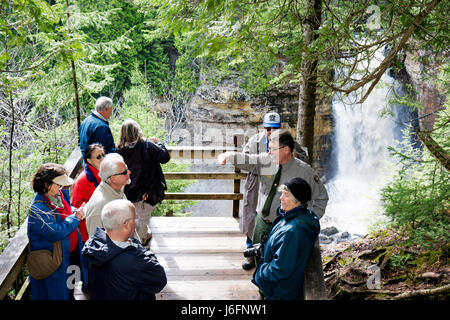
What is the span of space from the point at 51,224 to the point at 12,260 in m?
0.41

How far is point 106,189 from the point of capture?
3.57 m

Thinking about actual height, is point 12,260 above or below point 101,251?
below

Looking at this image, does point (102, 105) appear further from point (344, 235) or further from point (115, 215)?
point (344, 235)

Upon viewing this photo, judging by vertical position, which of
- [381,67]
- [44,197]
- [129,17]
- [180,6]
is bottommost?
[44,197]

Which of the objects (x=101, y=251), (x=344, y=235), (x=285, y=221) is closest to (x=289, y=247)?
(x=285, y=221)

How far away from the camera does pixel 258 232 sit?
421cm

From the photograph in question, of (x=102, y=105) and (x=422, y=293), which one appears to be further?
(x=422, y=293)

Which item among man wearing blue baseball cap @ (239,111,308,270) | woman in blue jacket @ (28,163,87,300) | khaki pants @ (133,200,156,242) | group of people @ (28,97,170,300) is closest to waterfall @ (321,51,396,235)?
man wearing blue baseball cap @ (239,111,308,270)

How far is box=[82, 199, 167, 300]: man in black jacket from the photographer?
2678 millimetres

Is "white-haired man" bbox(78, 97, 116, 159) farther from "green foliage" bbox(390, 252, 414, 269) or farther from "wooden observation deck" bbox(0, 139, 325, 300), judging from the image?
"green foliage" bbox(390, 252, 414, 269)

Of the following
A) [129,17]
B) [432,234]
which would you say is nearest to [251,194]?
[432,234]

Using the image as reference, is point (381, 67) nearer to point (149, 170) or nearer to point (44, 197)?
point (149, 170)

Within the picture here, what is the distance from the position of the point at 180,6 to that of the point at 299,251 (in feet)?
9.20
